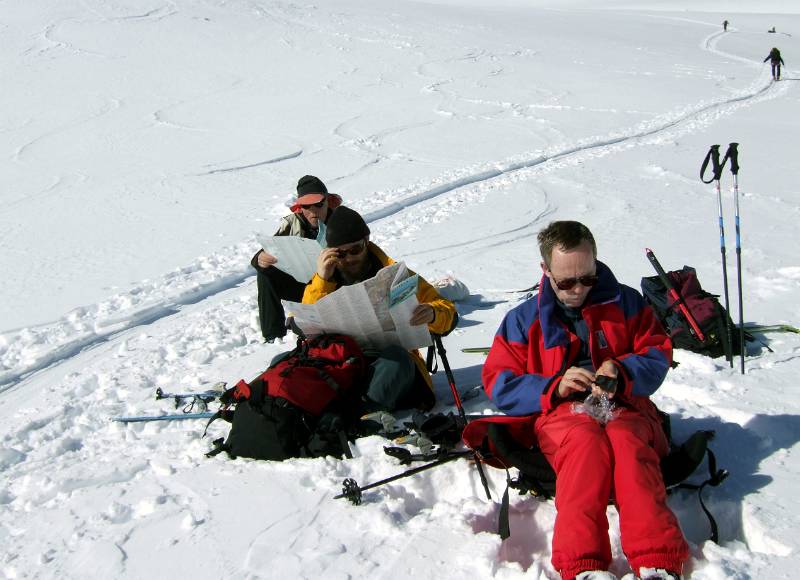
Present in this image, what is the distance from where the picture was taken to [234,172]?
12.7 meters

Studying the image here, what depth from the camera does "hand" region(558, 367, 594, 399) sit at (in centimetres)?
286

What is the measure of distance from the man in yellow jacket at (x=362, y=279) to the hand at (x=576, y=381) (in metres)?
1.09

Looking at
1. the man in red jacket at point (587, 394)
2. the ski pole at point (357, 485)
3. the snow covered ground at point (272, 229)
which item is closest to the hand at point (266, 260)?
the snow covered ground at point (272, 229)

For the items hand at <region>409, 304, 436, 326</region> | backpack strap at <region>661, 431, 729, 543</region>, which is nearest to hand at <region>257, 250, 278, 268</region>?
hand at <region>409, 304, 436, 326</region>

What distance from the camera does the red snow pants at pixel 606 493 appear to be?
2.39 meters

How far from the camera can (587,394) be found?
2.96 metres

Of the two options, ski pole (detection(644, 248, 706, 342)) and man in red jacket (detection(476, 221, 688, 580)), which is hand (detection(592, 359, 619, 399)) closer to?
man in red jacket (detection(476, 221, 688, 580))

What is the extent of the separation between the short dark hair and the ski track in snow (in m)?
4.46

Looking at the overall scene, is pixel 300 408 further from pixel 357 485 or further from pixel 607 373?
pixel 607 373

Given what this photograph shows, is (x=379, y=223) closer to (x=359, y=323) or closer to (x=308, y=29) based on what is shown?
(x=359, y=323)

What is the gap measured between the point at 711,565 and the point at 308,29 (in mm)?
29529

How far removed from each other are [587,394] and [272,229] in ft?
23.1

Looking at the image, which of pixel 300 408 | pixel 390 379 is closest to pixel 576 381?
pixel 390 379

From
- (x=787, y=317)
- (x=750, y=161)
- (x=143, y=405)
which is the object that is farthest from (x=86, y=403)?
(x=750, y=161)
